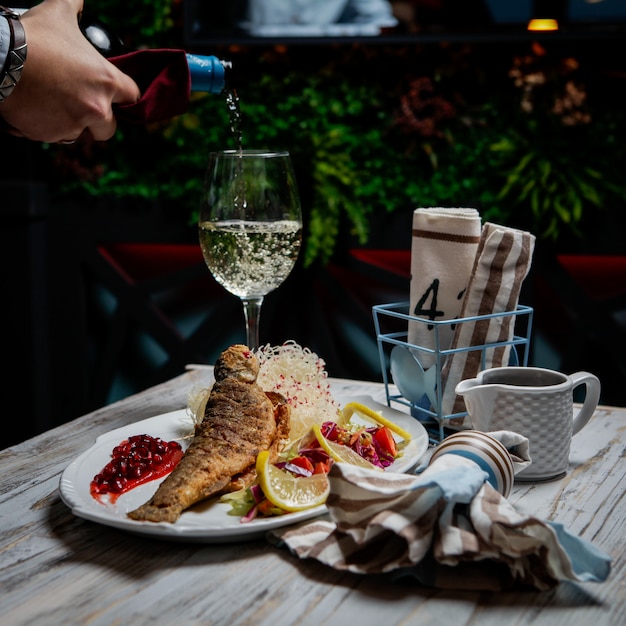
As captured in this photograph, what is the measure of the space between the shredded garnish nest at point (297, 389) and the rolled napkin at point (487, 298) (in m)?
0.19

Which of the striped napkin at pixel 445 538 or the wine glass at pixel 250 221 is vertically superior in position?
the wine glass at pixel 250 221

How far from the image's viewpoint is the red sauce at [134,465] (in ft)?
3.05

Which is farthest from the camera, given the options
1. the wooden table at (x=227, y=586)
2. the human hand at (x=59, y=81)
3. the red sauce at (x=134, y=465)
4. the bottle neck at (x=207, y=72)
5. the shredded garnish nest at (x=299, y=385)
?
the bottle neck at (x=207, y=72)

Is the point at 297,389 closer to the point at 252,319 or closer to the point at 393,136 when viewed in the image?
the point at 252,319

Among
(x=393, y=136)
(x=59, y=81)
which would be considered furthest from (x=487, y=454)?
(x=393, y=136)

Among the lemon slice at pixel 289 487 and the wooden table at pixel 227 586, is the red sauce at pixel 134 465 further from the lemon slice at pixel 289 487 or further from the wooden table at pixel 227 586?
the lemon slice at pixel 289 487

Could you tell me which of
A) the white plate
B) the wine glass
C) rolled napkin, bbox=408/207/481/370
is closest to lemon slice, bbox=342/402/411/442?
the white plate

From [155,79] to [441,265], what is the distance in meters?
0.56

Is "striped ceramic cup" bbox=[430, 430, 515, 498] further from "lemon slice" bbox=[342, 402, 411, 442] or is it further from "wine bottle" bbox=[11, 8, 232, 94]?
"wine bottle" bbox=[11, 8, 232, 94]

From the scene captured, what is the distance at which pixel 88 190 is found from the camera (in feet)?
10.4

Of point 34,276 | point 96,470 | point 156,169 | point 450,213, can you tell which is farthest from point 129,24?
point 96,470

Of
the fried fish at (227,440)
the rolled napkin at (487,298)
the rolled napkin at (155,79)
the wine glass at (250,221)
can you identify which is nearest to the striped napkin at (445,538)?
the fried fish at (227,440)

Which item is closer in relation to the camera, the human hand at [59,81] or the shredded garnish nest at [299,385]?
the human hand at [59,81]

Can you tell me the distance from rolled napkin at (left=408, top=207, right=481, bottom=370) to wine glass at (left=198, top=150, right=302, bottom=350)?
0.27 meters
